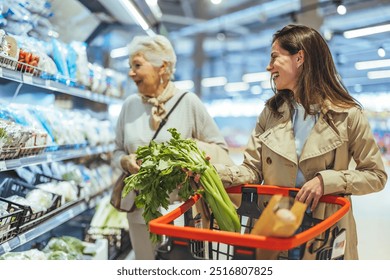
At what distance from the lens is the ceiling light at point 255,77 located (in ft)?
16.0

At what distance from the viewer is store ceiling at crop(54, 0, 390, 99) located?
2988mm

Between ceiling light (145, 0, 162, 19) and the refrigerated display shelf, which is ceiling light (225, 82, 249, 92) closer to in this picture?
ceiling light (145, 0, 162, 19)

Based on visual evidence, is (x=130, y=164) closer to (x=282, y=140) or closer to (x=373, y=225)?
(x=282, y=140)

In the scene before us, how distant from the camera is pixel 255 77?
16.1 ft

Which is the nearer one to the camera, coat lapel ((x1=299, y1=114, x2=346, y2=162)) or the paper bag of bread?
the paper bag of bread

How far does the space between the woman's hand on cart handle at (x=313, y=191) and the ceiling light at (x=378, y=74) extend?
5.03 feet

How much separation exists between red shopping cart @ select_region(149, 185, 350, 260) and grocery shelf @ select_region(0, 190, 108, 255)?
1.00 metres

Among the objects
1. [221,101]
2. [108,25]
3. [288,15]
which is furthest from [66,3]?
[221,101]

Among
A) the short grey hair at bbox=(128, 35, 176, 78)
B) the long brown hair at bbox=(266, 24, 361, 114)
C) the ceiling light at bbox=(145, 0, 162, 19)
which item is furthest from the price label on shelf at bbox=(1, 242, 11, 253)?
the ceiling light at bbox=(145, 0, 162, 19)

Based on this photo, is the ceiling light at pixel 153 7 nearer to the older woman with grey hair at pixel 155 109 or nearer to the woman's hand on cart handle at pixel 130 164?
the older woman with grey hair at pixel 155 109

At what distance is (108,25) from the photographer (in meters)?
3.63

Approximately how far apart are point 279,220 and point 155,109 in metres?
1.37

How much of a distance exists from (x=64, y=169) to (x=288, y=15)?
96.4 inches
